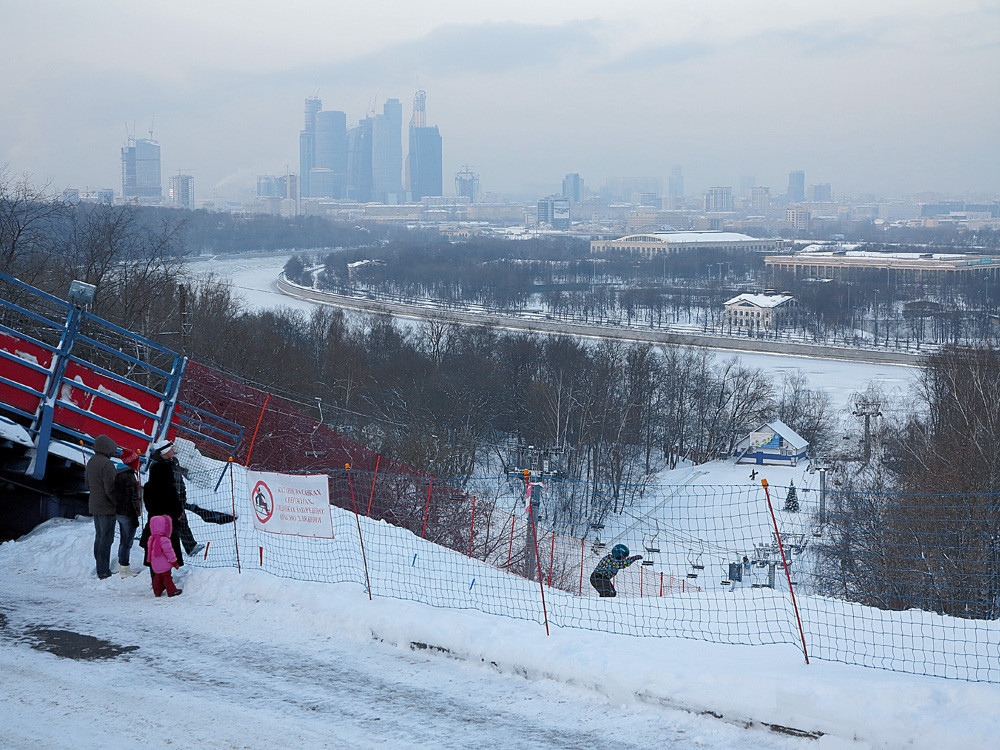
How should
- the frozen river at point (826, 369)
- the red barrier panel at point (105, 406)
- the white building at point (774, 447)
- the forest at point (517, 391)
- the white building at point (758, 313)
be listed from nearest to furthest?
the red barrier panel at point (105, 406) < the forest at point (517, 391) < the white building at point (774, 447) < the frozen river at point (826, 369) < the white building at point (758, 313)

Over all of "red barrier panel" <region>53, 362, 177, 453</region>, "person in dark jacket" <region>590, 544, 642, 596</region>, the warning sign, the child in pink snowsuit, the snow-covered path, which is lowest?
"person in dark jacket" <region>590, 544, 642, 596</region>

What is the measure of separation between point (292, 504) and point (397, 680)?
7.59 feet

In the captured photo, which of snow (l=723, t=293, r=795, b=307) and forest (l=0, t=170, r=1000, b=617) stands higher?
snow (l=723, t=293, r=795, b=307)

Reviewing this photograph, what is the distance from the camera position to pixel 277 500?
8.35 m

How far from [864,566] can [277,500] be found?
13859mm

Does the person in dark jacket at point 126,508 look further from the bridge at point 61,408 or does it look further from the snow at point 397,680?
the bridge at point 61,408

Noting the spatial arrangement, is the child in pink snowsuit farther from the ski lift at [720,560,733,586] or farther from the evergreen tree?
the ski lift at [720,560,733,586]

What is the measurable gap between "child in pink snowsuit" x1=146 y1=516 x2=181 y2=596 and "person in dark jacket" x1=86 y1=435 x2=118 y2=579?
1.95 ft

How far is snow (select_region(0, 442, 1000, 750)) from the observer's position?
5570 mm

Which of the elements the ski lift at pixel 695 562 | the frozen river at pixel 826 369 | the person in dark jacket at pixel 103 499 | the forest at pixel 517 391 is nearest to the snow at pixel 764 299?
the frozen river at pixel 826 369

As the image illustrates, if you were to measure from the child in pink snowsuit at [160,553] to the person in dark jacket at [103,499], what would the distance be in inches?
23.4

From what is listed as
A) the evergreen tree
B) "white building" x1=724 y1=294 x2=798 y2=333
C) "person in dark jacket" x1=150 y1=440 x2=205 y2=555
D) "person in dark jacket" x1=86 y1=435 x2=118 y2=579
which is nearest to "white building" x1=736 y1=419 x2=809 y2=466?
the evergreen tree

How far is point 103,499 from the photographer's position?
845 centimetres

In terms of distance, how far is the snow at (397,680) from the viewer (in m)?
5.57
